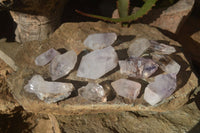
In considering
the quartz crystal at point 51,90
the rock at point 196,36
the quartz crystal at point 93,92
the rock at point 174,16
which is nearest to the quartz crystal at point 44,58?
the quartz crystal at point 51,90

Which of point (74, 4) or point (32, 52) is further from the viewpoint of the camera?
point (74, 4)

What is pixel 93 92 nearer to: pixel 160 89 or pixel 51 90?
pixel 51 90

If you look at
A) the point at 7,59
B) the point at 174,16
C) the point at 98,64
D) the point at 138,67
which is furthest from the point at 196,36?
the point at 7,59

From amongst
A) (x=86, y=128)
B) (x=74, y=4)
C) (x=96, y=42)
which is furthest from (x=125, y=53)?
(x=74, y=4)

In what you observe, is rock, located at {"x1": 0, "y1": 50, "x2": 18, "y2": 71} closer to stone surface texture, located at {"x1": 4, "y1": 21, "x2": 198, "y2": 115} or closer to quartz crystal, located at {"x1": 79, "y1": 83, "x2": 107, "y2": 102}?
stone surface texture, located at {"x1": 4, "y1": 21, "x2": 198, "y2": 115}

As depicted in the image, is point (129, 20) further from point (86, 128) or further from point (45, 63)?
point (86, 128)

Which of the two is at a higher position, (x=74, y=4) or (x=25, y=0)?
(x=25, y=0)

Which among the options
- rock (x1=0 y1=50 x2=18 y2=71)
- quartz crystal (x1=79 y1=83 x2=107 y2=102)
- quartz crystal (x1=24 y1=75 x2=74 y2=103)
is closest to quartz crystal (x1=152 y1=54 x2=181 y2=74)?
quartz crystal (x1=79 y1=83 x2=107 y2=102)
